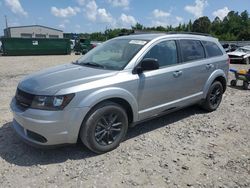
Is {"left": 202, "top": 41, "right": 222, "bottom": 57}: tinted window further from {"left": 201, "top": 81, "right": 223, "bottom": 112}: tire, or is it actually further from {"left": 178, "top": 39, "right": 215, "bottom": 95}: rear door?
{"left": 201, "top": 81, "right": 223, "bottom": 112}: tire

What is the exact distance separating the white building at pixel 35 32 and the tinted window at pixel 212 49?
62.0 m

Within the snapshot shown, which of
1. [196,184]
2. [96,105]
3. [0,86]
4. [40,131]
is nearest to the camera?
[196,184]

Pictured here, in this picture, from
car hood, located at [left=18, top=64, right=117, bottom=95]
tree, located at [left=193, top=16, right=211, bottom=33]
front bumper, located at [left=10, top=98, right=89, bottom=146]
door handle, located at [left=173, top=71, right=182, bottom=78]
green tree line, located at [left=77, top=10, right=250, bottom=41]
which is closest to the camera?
front bumper, located at [left=10, top=98, right=89, bottom=146]

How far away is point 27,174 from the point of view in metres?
3.49

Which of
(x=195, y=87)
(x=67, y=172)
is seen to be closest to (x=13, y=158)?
(x=67, y=172)

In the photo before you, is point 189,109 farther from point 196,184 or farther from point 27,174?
point 27,174

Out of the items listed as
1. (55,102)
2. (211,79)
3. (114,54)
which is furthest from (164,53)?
(55,102)

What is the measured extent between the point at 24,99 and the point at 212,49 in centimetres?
420

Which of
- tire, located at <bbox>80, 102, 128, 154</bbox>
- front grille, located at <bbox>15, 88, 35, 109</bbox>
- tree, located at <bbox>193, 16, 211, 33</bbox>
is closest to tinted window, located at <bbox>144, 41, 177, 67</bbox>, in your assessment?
tire, located at <bbox>80, 102, 128, 154</bbox>

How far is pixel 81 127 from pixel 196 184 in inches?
67.3

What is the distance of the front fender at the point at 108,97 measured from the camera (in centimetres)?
362

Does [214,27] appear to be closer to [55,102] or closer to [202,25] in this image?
[202,25]

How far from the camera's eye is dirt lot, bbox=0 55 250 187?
3.38 meters

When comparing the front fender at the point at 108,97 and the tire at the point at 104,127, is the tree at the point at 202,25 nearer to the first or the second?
the front fender at the point at 108,97
